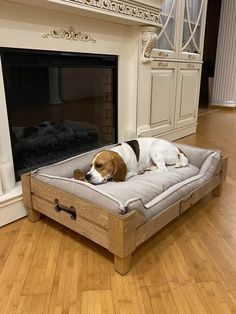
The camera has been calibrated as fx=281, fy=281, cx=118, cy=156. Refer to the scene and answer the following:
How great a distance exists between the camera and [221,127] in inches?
168

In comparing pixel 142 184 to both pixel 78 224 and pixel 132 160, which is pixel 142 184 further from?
pixel 78 224

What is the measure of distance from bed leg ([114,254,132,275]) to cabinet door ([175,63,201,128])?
242 cm

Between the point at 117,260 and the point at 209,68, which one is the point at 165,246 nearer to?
the point at 117,260

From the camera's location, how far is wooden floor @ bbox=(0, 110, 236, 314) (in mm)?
1091

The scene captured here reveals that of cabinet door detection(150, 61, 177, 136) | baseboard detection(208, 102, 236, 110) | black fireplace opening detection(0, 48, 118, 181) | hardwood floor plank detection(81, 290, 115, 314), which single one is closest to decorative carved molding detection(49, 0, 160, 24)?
black fireplace opening detection(0, 48, 118, 181)

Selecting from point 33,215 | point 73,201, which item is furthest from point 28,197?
point 73,201

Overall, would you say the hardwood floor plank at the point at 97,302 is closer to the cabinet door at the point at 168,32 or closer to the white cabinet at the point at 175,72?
the white cabinet at the point at 175,72

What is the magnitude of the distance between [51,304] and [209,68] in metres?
7.36

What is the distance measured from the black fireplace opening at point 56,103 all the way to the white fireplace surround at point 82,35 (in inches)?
2.4

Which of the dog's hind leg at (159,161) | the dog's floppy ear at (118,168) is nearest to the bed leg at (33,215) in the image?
the dog's floppy ear at (118,168)

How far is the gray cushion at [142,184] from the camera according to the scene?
1.31 metres

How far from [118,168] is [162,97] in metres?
1.57

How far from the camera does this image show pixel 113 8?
6.35ft

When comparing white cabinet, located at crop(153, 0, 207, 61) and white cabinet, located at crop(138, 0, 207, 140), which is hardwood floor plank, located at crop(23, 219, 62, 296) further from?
white cabinet, located at crop(153, 0, 207, 61)
